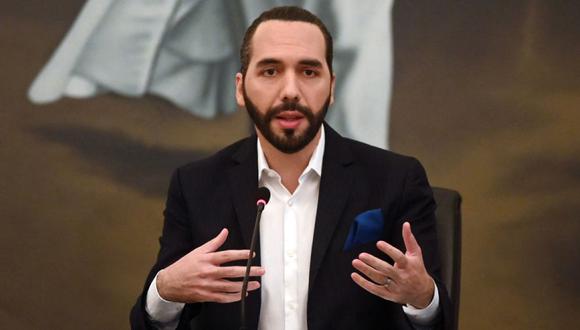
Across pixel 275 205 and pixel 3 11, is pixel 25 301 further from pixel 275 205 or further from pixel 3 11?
pixel 275 205

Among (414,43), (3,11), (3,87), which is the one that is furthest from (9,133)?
(414,43)

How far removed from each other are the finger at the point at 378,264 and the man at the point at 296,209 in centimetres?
19

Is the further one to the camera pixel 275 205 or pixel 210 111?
pixel 210 111

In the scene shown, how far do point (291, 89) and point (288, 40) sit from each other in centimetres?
14

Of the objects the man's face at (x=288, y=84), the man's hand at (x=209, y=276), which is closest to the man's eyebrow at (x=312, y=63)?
the man's face at (x=288, y=84)

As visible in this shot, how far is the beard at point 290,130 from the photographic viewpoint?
2006mm

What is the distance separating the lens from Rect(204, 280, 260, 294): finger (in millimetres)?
1673

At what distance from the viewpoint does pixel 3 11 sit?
337 centimetres

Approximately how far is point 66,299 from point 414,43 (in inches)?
67.0

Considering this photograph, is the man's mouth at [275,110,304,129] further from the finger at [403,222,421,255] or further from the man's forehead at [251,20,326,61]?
the finger at [403,222,421,255]

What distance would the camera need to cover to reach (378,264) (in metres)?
1.63

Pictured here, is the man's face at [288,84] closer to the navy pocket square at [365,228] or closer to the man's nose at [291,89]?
the man's nose at [291,89]

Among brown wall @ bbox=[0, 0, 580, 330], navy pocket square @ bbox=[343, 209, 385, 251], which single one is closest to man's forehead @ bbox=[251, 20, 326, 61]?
navy pocket square @ bbox=[343, 209, 385, 251]

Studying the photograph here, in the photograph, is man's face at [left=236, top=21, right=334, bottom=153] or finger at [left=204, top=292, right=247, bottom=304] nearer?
finger at [left=204, top=292, right=247, bottom=304]
